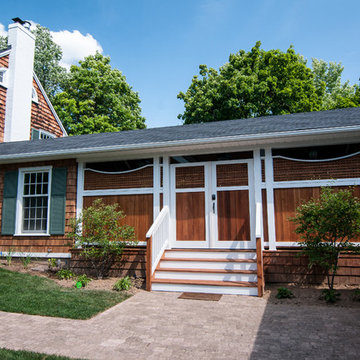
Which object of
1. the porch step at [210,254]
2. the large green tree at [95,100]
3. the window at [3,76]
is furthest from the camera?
the large green tree at [95,100]

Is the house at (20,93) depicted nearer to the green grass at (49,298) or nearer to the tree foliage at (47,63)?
the green grass at (49,298)

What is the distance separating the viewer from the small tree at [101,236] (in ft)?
23.1

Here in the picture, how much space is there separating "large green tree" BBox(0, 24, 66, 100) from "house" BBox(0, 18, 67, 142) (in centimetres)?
1400

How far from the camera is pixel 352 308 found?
16.1 ft

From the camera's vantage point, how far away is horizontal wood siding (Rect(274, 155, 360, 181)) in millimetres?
6312

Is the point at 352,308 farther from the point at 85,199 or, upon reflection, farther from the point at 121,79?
the point at 121,79

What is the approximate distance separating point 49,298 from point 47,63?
88.7 feet

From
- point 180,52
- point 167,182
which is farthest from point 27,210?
point 180,52

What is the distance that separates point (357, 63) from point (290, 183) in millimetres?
17328

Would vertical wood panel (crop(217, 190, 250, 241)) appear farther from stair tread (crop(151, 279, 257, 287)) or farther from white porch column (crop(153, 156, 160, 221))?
white porch column (crop(153, 156, 160, 221))

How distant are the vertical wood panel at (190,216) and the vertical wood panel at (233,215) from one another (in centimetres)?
38

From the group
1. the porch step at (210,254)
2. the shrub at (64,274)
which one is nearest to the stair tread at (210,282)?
the porch step at (210,254)

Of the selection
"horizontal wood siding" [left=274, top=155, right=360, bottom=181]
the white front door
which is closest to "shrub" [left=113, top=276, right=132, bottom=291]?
the white front door

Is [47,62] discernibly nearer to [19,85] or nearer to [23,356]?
[19,85]
